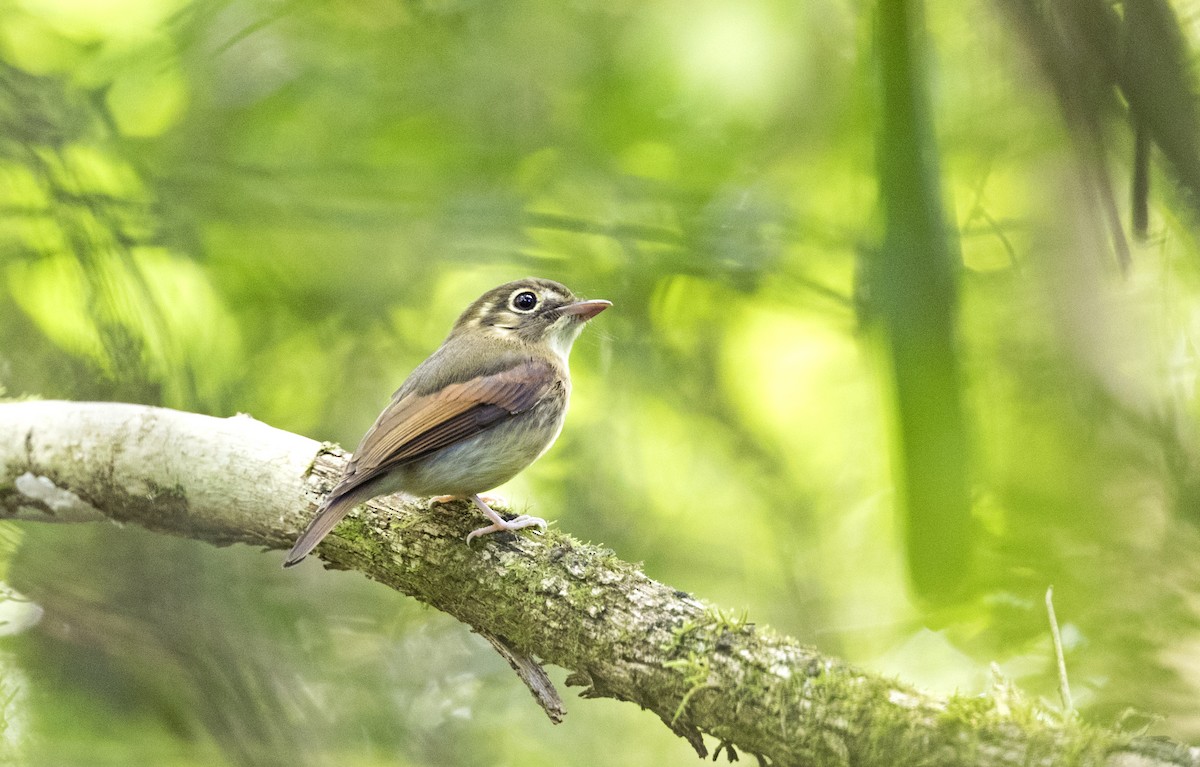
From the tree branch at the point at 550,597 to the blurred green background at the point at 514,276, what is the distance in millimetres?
320

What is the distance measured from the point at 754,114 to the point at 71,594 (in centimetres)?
432

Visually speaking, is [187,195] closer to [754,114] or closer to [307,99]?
[307,99]

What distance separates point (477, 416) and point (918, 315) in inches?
91.4

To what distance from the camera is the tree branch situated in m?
2.29

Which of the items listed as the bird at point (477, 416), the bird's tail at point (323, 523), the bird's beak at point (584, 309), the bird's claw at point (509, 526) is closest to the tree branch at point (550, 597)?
the bird's claw at point (509, 526)

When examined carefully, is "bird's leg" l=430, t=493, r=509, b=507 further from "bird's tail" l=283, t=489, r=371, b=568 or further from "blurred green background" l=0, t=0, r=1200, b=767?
"blurred green background" l=0, t=0, r=1200, b=767

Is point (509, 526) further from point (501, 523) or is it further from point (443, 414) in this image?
point (443, 414)

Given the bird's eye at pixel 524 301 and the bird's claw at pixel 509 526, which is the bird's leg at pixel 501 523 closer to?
the bird's claw at pixel 509 526

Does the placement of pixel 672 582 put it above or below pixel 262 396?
below

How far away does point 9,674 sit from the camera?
13.9ft

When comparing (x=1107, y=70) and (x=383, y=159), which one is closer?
(x=1107, y=70)

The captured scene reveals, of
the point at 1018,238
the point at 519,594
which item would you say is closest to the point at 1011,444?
the point at 1018,238

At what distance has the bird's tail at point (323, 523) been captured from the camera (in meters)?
3.08

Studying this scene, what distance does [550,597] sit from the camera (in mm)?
3023
